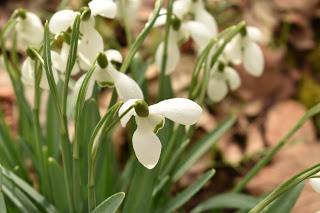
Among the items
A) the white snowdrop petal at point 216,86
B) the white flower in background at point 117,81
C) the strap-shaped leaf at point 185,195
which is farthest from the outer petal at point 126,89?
the white snowdrop petal at point 216,86

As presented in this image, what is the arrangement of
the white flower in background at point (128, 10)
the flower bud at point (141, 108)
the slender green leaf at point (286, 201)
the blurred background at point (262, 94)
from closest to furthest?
the flower bud at point (141, 108), the slender green leaf at point (286, 201), the white flower in background at point (128, 10), the blurred background at point (262, 94)

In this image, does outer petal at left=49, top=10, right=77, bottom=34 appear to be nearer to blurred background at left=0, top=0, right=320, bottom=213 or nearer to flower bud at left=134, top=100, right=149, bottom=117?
flower bud at left=134, top=100, right=149, bottom=117

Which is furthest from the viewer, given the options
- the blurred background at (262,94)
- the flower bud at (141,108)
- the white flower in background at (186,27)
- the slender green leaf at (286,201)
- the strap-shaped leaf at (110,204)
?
the blurred background at (262,94)

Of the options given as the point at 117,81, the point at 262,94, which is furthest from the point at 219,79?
the point at 262,94

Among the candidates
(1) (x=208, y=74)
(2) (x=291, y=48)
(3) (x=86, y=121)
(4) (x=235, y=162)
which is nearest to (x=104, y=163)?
(3) (x=86, y=121)

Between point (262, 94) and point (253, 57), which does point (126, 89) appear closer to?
point (253, 57)

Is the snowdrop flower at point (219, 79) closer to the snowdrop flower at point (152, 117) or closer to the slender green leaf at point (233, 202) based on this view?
the slender green leaf at point (233, 202)
